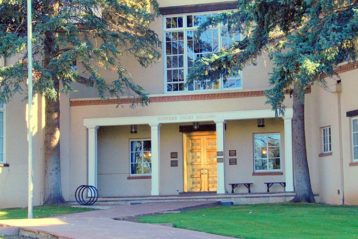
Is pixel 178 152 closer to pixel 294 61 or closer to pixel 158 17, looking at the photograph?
pixel 158 17

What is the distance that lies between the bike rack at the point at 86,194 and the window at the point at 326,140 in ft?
28.1

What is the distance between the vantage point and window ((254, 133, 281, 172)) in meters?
25.3

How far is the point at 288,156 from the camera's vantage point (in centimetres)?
2327

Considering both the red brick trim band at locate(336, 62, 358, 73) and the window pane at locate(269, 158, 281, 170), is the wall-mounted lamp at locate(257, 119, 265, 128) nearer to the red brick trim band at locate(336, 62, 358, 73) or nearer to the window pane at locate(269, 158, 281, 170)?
the window pane at locate(269, 158, 281, 170)

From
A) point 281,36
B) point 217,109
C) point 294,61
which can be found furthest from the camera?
point 217,109

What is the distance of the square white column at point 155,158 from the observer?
24438 millimetres

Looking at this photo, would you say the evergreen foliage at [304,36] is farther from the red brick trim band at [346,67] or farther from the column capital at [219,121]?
the column capital at [219,121]

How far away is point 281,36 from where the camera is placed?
20.2 meters

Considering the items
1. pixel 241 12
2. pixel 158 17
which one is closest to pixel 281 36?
pixel 241 12

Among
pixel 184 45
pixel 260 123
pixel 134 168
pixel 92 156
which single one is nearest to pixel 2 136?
pixel 92 156

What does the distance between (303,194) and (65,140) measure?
943 cm

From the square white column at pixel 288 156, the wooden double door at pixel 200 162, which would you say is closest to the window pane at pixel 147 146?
the wooden double door at pixel 200 162

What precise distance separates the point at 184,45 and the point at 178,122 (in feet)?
10.4

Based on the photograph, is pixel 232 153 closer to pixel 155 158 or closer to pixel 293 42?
pixel 155 158
